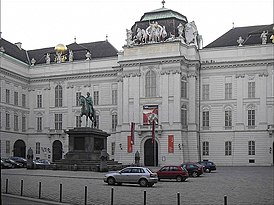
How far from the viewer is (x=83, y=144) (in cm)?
4344

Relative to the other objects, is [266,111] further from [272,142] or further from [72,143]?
[72,143]

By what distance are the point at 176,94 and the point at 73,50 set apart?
22.2m

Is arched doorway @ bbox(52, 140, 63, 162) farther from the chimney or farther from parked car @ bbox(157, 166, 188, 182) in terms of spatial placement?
parked car @ bbox(157, 166, 188, 182)

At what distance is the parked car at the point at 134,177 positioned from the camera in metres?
27.8

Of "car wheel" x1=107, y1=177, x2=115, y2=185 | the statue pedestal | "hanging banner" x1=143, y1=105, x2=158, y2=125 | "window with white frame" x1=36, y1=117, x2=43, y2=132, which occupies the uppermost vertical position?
"hanging banner" x1=143, y1=105, x2=158, y2=125

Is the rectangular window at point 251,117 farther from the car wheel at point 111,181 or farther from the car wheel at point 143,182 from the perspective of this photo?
the car wheel at point 111,181

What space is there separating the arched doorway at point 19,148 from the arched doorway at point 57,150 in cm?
498

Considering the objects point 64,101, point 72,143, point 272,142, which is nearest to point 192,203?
point 72,143

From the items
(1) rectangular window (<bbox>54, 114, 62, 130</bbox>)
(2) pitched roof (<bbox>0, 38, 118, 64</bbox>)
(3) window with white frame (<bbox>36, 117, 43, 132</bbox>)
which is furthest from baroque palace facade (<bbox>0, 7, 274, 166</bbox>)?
(3) window with white frame (<bbox>36, 117, 43, 132</bbox>)

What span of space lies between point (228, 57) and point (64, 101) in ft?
86.9

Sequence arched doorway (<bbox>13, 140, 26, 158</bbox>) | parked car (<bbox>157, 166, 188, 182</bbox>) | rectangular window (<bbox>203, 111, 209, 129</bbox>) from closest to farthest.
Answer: parked car (<bbox>157, 166, 188, 182</bbox>), rectangular window (<bbox>203, 111, 209, 129</bbox>), arched doorway (<bbox>13, 140, 26, 158</bbox>)

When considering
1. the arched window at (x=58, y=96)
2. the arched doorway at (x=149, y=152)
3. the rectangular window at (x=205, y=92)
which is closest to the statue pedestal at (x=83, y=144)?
the arched doorway at (x=149, y=152)

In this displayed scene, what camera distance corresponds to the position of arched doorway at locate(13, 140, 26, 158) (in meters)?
73.0

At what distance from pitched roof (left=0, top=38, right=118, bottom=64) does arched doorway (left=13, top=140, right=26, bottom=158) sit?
547 inches
